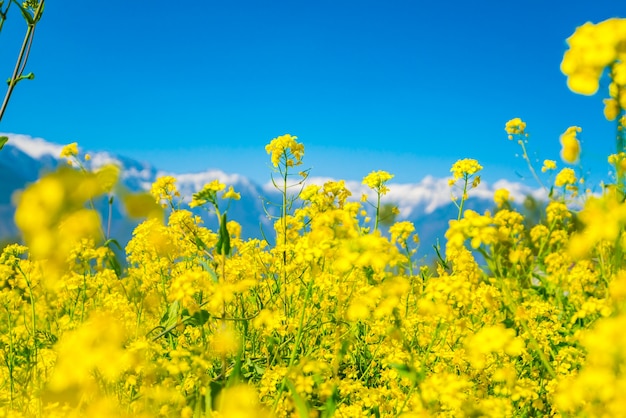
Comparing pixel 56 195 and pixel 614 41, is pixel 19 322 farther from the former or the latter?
pixel 614 41

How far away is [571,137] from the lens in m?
1.92

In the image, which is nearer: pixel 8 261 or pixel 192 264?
pixel 8 261

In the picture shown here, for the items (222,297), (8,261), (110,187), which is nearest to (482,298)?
(222,297)

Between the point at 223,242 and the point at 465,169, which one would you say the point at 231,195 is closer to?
the point at 223,242

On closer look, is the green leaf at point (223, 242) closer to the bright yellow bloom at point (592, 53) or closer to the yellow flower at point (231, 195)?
the yellow flower at point (231, 195)

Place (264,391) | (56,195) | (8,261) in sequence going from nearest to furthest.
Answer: (56,195) → (264,391) → (8,261)

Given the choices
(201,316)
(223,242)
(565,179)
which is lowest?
(201,316)

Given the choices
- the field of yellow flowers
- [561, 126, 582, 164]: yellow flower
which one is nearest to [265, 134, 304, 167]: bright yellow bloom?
the field of yellow flowers

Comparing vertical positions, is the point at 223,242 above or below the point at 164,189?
below

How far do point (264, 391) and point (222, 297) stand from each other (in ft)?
2.06

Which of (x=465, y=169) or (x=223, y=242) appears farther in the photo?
(x=465, y=169)

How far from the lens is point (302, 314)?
122 cm

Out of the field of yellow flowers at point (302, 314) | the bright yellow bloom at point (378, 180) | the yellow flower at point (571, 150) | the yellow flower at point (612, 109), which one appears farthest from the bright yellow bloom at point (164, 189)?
the yellow flower at point (612, 109)

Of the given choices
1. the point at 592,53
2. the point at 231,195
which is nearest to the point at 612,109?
the point at 592,53
